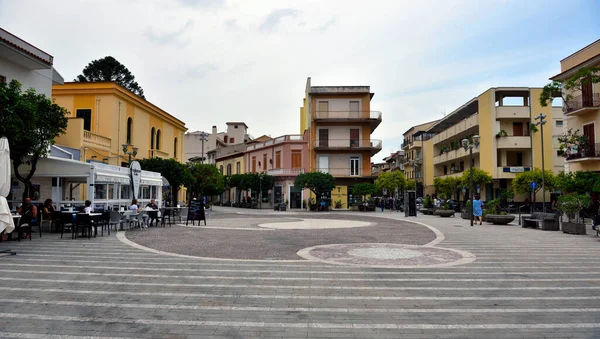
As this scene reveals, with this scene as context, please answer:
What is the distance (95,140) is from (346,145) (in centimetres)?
2689

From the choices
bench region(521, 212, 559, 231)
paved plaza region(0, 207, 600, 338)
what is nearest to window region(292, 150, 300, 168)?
bench region(521, 212, 559, 231)

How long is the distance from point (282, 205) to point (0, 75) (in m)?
27.7

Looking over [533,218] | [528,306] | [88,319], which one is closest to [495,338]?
[528,306]

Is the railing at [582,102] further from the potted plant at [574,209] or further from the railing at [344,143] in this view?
the railing at [344,143]

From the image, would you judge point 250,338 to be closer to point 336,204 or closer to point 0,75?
point 0,75

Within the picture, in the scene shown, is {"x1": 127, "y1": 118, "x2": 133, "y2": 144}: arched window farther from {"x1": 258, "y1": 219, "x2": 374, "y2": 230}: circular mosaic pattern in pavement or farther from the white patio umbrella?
the white patio umbrella

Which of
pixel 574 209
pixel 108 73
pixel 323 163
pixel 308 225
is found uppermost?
pixel 108 73

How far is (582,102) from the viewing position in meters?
23.5

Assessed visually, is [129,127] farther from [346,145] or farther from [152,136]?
[346,145]

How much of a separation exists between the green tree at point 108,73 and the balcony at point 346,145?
22.5 meters

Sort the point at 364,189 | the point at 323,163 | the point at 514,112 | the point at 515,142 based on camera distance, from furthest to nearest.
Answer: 1. the point at 323,163
2. the point at 364,189
3. the point at 515,142
4. the point at 514,112

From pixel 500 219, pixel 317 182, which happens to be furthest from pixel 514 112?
pixel 500 219

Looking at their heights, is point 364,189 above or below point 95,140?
below

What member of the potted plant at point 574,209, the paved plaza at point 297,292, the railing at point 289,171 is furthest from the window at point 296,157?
the paved plaza at point 297,292
